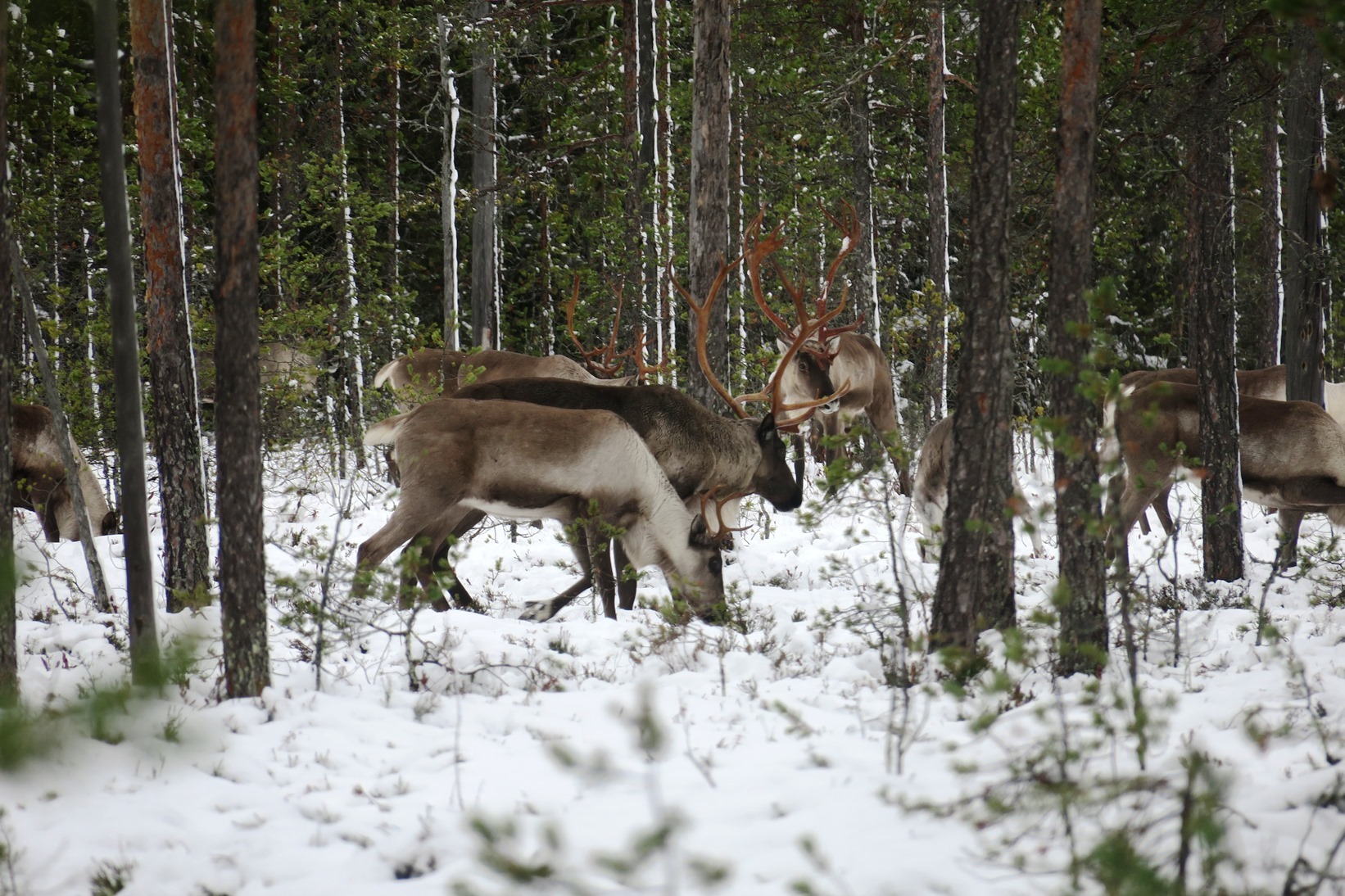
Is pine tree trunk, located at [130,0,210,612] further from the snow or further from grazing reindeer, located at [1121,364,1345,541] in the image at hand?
grazing reindeer, located at [1121,364,1345,541]

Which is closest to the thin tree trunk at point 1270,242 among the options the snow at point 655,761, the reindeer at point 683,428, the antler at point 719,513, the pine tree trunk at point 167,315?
the reindeer at point 683,428

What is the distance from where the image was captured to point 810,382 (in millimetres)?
12297

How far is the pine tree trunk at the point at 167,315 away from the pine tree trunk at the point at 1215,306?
5859 millimetres

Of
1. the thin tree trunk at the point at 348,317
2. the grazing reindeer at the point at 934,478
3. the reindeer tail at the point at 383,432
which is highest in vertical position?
the thin tree trunk at the point at 348,317

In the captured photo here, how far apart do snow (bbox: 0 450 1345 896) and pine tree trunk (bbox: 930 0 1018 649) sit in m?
0.39

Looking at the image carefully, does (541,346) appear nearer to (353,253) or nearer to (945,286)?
(353,253)

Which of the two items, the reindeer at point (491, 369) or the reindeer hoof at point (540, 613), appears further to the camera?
the reindeer at point (491, 369)

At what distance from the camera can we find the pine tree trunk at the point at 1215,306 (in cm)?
635

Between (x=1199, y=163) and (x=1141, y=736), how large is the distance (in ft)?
16.4

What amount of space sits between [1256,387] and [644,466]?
327 inches

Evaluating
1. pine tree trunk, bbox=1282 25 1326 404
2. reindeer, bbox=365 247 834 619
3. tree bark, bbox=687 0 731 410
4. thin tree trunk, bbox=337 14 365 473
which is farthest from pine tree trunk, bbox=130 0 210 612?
pine tree trunk, bbox=1282 25 1326 404

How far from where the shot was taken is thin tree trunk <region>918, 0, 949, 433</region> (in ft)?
46.9

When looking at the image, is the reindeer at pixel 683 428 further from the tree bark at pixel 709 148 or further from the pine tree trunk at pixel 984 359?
the pine tree trunk at pixel 984 359

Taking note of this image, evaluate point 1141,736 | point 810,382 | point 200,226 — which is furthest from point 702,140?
point 200,226
